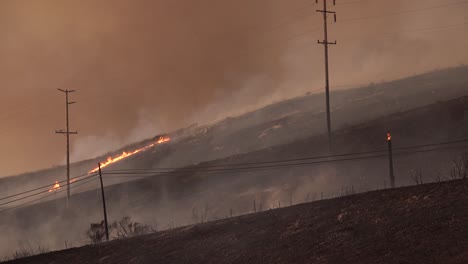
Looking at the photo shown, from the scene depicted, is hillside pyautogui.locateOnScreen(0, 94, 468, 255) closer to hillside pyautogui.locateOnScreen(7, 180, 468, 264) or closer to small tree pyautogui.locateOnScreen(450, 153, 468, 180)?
small tree pyautogui.locateOnScreen(450, 153, 468, 180)

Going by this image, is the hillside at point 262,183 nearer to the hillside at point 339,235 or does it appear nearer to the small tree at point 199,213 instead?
the small tree at point 199,213

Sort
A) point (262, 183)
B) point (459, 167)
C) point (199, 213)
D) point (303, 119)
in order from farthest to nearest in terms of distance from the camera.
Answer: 1. point (303, 119)
2. point (262, 183)
3. point (199, 213)
4. point (459, 167)

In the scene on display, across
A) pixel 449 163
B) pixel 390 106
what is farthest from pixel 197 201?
pixel 390 106

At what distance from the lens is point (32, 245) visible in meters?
80.9

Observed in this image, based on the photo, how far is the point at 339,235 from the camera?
22.7m

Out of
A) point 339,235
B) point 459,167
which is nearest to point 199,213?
point 459,167

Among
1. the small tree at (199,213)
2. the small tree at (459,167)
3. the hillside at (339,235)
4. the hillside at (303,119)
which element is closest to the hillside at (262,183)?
the small tree at (199,213)

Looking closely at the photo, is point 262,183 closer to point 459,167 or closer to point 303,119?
point 459,167

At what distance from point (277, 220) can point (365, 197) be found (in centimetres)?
473

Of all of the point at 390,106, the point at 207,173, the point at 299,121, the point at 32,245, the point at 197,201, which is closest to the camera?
the point at 197,201

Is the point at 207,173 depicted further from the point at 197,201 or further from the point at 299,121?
the point at 299,121

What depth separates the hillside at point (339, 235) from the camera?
62.1 ft

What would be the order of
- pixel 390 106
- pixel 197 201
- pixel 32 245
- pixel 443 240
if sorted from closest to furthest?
pixel 443 240 < pixel 197 201 < pixel 32 245 < pixel 390 106

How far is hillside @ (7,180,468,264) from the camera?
746 inches
